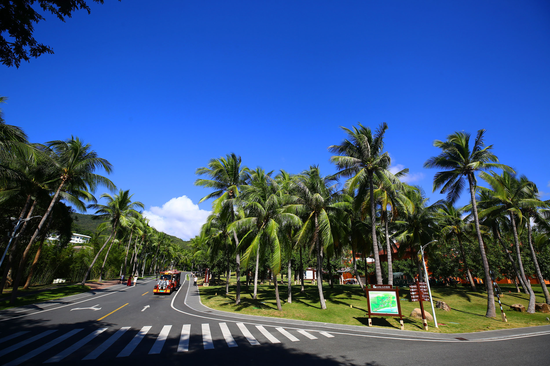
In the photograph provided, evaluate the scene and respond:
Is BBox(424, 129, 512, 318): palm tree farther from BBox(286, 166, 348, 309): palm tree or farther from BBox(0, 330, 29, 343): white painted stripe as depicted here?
BBox(0, 330, 29, 343): white painted stripe

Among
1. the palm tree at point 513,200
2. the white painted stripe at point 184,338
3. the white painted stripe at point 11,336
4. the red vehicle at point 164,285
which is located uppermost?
the palm tree at point 513,200

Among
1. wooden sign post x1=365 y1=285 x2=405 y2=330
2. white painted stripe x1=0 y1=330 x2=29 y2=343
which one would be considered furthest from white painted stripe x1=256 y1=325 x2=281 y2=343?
white painted stripe x1=0 y1=330 x2=29 y2=343

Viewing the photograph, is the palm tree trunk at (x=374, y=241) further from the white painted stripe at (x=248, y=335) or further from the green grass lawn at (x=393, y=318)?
the white painted stripe at (x=248, y=335)

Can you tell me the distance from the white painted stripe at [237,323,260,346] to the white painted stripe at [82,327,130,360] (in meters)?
5.85

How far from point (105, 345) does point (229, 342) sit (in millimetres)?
5042

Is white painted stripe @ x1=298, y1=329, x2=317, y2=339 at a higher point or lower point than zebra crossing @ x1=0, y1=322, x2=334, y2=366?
lower

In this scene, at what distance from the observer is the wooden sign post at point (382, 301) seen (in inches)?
657

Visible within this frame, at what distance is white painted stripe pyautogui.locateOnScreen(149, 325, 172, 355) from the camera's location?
378 inches

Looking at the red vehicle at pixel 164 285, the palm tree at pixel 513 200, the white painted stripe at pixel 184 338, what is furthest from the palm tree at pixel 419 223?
the red vehicle at pixel 164 285

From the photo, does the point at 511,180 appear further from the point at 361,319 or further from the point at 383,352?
the point at 383,352

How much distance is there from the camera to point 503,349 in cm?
1174

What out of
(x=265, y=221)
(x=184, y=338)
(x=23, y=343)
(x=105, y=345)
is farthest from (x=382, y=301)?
(x=23, y=343)

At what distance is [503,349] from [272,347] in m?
11.0

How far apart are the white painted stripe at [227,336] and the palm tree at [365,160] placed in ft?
43.9
